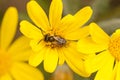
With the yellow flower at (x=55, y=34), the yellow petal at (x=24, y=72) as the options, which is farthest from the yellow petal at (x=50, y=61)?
the yellow petal at (x=24, y=72)

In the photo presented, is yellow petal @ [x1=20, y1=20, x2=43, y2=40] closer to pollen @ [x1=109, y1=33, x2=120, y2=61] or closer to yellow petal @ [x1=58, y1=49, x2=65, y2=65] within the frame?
yellow petal @ [x1=58, y1=49, x2=65, y2=65]

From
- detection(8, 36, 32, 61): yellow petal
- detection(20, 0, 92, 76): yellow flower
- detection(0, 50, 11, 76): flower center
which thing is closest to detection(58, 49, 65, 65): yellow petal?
detection(20, 0, 92, 76): yellow flower

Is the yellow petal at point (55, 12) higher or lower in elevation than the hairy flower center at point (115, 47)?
higher

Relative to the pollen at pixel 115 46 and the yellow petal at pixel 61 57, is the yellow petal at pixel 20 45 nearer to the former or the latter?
the yellow petal at pixel 61 57

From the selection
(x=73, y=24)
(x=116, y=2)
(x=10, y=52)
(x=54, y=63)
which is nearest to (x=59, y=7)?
(x=73, y=24)

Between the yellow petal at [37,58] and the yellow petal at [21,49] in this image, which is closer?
the yellow petal at [37,58]
